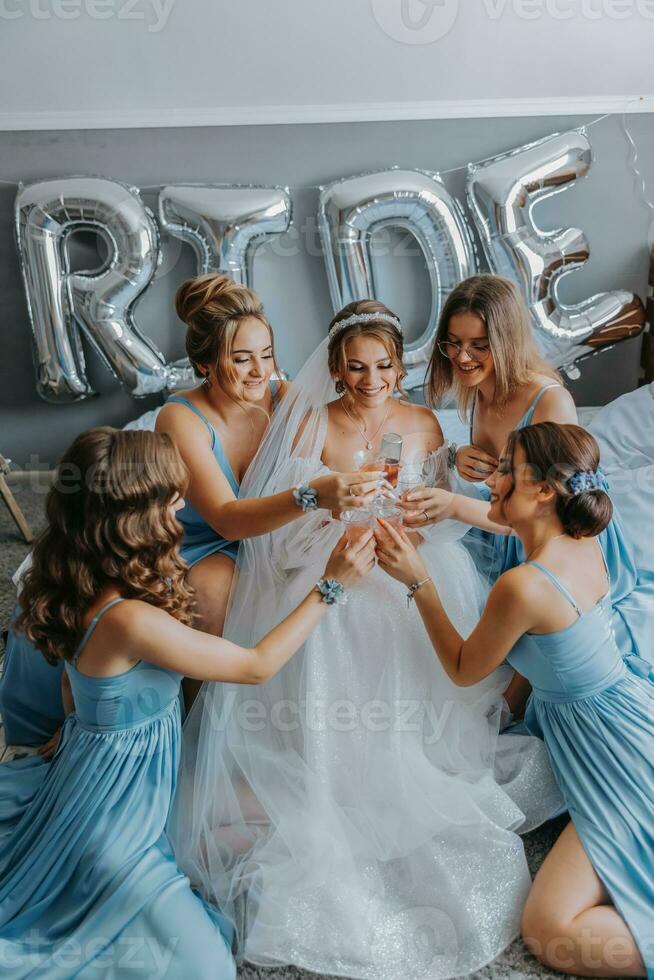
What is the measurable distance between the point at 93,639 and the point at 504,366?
1.04 meters

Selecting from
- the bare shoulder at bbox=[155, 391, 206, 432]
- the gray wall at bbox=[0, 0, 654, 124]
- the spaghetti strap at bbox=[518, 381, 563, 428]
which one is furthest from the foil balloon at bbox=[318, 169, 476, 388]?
the bare shoulder at bbox=[155, 391, 206, 432]

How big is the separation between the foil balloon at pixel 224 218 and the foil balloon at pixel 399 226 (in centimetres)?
18

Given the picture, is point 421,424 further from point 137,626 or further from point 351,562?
point 137,626

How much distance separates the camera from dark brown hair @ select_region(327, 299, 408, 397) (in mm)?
1908

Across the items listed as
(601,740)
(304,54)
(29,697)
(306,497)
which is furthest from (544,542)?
(304,54)

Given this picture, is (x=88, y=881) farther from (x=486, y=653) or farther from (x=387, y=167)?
(x=387, y=167)

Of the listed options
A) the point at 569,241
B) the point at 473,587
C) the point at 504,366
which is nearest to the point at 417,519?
the point at 473,587

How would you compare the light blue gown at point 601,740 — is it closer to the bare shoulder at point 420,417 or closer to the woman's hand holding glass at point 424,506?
the woman's hand holding glass at point 424,506

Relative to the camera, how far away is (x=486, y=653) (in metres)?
1.52

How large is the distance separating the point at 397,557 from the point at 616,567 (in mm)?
626

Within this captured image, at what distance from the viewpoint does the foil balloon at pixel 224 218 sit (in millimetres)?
3117

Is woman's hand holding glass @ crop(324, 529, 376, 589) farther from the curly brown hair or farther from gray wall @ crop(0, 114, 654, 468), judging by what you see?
gray wall @ crop(0, 114, 654, 468)

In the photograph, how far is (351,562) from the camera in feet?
5.26

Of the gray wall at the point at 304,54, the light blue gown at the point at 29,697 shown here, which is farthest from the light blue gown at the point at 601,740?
the gray wall at the point at 304,54
